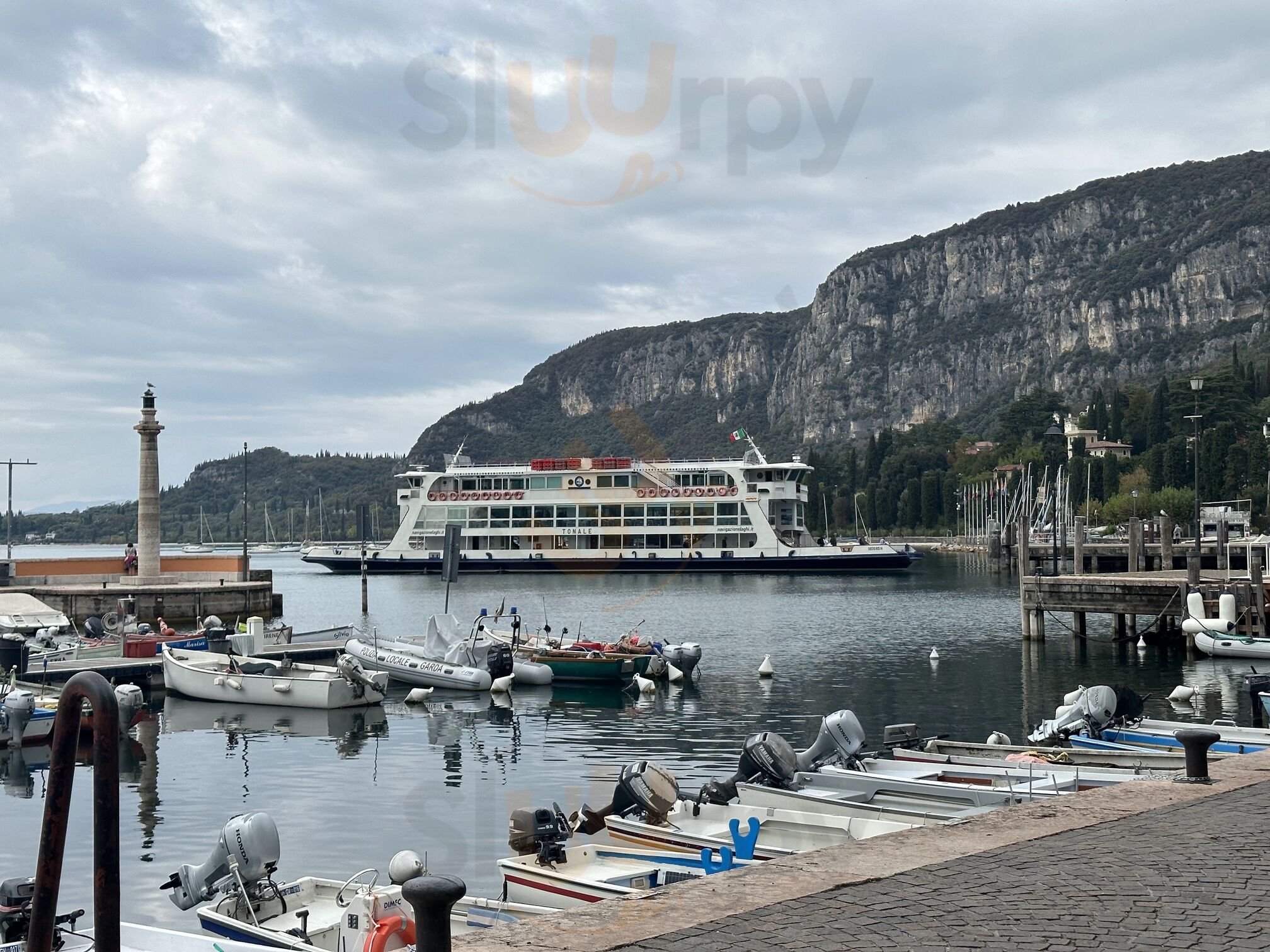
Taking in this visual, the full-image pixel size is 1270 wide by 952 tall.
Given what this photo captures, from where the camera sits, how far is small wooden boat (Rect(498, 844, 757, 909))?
10.1 meters

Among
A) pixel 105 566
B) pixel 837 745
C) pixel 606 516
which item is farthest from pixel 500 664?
pixel 606 516

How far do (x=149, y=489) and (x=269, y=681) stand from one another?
80.3 feet

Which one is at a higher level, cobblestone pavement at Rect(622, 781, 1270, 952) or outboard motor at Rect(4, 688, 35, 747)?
cobblestone pavement at Rect(622, 781, 1270, 952)

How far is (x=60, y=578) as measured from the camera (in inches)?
1917

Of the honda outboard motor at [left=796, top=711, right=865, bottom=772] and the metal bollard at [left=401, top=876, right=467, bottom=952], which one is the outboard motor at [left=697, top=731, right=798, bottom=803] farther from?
the metal bollard at [left=401, top=876, right=467, bottom=952]

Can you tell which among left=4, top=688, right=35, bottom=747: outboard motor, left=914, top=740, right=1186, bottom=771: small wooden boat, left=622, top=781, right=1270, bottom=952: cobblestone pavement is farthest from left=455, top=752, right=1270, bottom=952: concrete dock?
left=4, top=688, right=35, bottom=747: outboard motor

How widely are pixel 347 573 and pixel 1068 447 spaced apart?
89576 millimetres

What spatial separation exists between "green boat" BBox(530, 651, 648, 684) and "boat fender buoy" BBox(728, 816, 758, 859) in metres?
17.9

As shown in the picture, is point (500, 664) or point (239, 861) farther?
point (500, 664)

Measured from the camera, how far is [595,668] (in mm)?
29422

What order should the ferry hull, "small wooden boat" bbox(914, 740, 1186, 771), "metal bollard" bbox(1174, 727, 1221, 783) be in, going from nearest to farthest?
"metal bollard" bbox(1174, 727, 1221, 783)
"small wooden boat" bbox(914, 740, 1186, 771)
the ferry hull

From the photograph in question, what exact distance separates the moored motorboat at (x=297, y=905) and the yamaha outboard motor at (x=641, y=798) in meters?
2.49

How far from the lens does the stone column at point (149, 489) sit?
46.8m

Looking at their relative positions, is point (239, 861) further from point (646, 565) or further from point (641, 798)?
point (646, 565)
